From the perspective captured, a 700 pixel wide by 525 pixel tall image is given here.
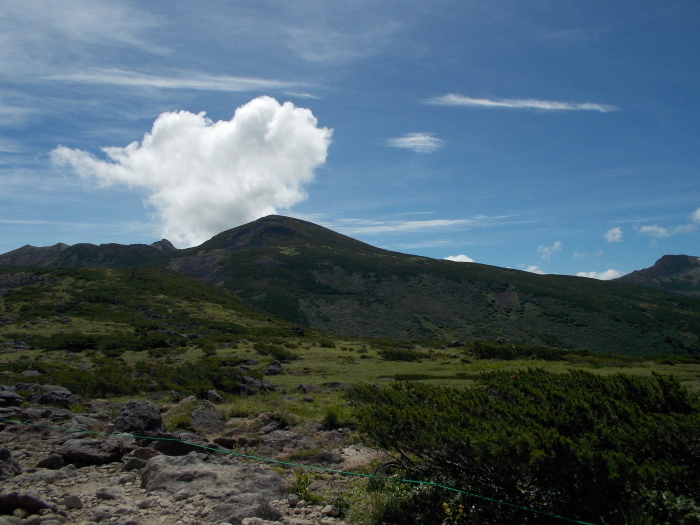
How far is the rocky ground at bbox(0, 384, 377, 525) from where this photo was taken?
676cm

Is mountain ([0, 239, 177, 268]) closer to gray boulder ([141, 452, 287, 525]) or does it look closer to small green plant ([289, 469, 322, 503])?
gray boulder ([141, 452, 287, 525])

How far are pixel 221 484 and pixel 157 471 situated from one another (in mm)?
1528

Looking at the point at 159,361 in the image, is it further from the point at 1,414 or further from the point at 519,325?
the point at 519,325

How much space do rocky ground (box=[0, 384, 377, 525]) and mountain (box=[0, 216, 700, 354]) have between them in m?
81.8

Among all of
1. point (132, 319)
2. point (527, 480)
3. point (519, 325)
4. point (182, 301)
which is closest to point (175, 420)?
point (527, 480)

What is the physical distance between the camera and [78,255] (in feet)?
605

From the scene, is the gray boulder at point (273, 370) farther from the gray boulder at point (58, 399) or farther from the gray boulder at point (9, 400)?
the gray boulder at point (9, 400)

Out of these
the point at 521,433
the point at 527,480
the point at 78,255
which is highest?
the point at 78,255

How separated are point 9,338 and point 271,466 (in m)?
46.3

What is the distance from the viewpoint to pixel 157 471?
837 cm

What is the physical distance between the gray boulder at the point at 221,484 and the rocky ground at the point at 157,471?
19mm

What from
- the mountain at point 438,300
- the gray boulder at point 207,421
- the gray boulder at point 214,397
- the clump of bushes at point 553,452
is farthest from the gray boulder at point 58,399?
the mountain at point 438,300

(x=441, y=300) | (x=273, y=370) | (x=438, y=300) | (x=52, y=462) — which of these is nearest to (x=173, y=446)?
(x=52, y=462)

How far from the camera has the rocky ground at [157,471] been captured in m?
6.76
